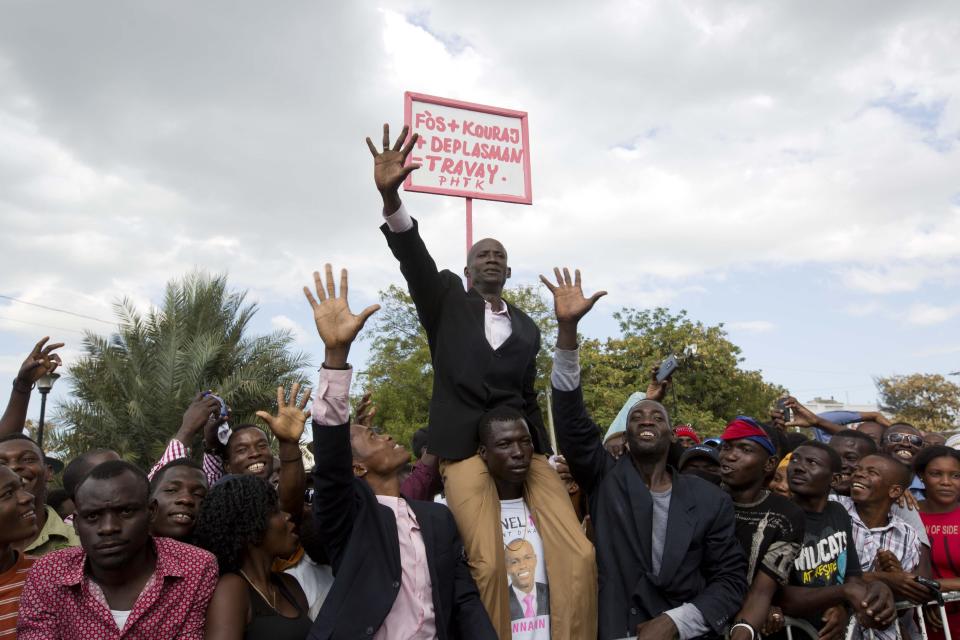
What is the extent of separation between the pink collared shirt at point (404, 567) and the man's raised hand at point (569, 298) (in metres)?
1.30

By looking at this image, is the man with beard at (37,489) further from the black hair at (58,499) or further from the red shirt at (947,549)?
the red shirt at (947,549)

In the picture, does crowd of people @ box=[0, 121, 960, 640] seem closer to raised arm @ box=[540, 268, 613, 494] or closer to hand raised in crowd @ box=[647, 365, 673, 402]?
raised arm @ box=[540, 268, 613, 494]

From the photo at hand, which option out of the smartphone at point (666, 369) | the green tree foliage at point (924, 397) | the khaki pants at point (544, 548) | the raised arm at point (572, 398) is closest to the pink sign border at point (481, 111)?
the smartphone at point (666, 369)

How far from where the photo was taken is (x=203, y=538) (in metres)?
3.24

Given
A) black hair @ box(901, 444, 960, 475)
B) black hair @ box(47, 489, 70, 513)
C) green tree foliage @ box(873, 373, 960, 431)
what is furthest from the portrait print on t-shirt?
green tree foliage @ box(873, 373, 960, 431)

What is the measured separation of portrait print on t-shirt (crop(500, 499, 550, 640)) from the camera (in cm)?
359

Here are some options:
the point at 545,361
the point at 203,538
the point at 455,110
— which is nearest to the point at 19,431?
the point at 203,538

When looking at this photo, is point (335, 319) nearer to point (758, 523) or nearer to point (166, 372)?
point (758, 523)

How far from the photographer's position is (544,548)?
3.74 m

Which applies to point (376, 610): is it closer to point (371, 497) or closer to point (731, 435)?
point (371, 497)

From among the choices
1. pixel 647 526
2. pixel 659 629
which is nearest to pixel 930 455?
pixel 647 526

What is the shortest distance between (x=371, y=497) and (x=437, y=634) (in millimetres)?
648

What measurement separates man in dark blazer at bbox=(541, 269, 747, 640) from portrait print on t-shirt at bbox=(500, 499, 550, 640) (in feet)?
1.00

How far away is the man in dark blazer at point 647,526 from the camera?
11.7ft
